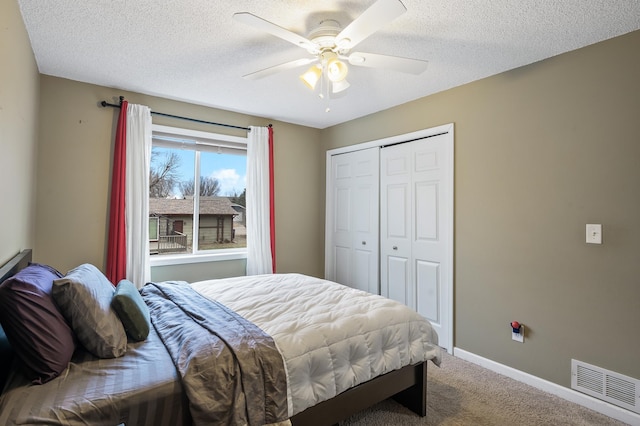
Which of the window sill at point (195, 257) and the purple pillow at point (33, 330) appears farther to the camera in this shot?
the window sill at point (195, 257)

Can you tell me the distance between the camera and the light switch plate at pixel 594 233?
7.09 ft

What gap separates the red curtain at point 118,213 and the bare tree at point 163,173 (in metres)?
0.39

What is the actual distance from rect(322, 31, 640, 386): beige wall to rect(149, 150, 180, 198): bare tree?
9.28 ft

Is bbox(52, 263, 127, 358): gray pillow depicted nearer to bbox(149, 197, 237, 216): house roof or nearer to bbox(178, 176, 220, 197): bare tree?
bbox(149, 197, 237, 216): house roof

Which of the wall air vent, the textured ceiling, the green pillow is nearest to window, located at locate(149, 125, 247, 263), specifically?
the textured ceiling

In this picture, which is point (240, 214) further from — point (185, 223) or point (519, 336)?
point (519, 336)

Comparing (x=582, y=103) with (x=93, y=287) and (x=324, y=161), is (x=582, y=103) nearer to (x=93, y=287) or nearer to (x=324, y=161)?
(x=324, y=161)

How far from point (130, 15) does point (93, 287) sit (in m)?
1.59

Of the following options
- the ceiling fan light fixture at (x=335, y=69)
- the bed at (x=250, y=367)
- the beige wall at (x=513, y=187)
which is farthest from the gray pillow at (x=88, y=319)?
the ceiling fan light fixture at (x=335, y=69)

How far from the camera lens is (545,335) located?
7.89 feet

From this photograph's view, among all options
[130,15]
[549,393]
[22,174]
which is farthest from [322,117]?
[549,393]

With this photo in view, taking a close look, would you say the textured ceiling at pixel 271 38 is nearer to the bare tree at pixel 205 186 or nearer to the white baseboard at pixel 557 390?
the bare tree at pixel 205 186

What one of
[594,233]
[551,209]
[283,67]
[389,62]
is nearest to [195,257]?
[283,67]

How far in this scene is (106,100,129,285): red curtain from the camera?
2980 millimetres
